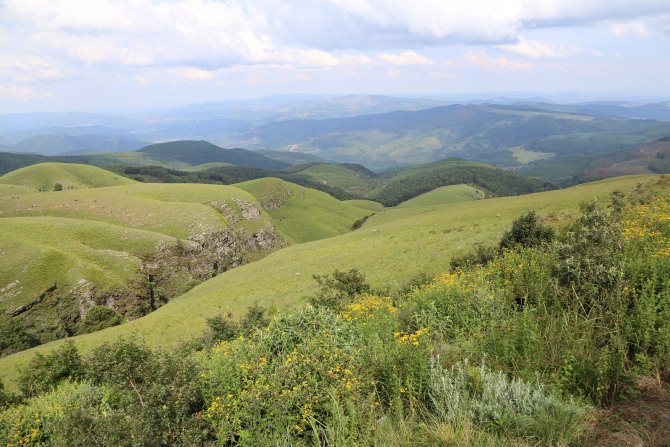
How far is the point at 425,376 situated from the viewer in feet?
22.1

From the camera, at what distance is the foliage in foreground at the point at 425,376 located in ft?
18.8

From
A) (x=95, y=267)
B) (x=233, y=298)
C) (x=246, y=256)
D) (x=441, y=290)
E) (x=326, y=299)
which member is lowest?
(x=246, y=256)

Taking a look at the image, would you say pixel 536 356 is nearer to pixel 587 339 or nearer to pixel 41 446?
pixel 587 339

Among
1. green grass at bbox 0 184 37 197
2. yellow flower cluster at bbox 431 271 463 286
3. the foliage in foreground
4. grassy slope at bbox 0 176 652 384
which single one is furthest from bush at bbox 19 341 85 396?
green grass at bbox 0 184 37 197

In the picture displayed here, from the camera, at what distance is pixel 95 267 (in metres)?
77.1

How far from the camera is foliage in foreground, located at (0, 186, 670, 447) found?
572cm

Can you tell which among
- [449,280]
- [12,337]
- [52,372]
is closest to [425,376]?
[449,280]

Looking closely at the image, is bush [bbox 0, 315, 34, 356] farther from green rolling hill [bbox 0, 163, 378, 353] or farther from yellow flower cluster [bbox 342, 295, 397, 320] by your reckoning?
yellow flower cluster [bbox 342, 295, 397, 320]

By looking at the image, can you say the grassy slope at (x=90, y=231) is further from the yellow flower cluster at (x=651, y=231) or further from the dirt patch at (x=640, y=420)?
the dirt patch at (x=640, y=420)

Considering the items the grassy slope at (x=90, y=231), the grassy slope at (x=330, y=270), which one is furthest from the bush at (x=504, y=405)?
the grassy slope at (x=90, y=231)

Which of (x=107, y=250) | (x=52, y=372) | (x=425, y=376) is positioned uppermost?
(x=425, y=376)

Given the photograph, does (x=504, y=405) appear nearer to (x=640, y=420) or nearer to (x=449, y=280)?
(x=640, y=420)

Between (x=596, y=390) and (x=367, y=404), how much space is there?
3865 mm

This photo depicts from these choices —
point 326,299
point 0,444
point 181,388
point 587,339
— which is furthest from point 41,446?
point 587,339
